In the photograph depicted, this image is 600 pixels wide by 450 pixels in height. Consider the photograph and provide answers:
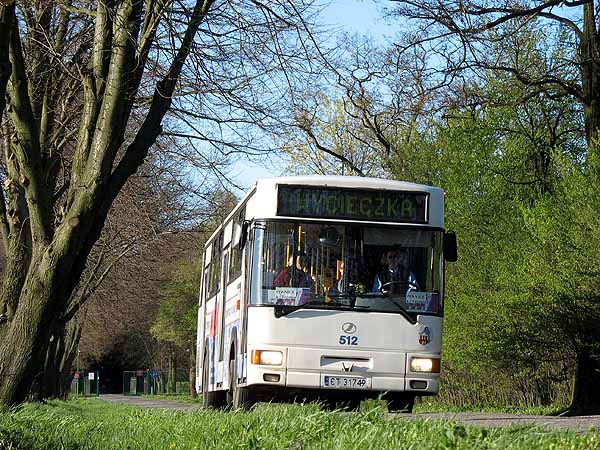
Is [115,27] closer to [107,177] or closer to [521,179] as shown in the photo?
[107,177]

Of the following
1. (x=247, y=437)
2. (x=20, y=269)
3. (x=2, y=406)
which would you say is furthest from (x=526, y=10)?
(x=247, y=437)

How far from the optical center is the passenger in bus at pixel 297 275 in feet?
51.9

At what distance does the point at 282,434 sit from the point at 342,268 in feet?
21.4

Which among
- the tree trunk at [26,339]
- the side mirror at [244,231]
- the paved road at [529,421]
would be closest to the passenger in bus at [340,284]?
the side mirror at [244,231]

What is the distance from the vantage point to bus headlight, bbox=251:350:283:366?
15961mm

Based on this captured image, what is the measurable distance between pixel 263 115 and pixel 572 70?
53.2ft

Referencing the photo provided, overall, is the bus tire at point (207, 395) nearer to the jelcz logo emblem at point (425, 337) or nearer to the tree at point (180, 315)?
the jelcz logo emblem at point (425, 337)

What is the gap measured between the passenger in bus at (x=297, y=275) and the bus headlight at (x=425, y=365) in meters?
1.80

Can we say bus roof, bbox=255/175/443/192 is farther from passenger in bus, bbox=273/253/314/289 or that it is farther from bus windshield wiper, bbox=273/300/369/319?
bus windshield wiper, bbox=273/300/369/319

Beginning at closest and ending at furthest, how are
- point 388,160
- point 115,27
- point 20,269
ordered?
point 115,27, point 20,269, point 388,160

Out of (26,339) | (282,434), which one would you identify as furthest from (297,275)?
(282,434)

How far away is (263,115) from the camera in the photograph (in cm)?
1641

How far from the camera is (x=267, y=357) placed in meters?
16.0

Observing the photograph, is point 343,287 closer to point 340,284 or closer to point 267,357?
point 340,284
